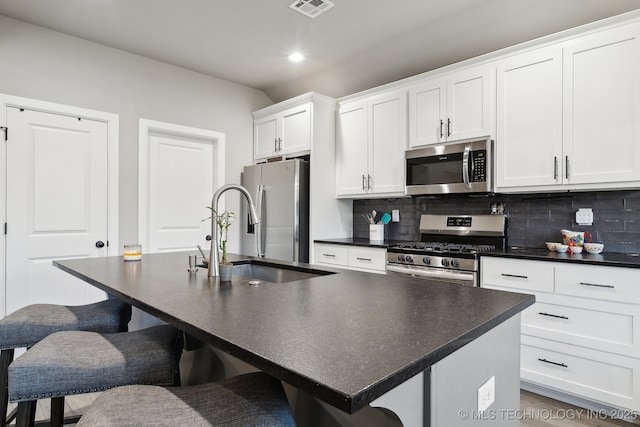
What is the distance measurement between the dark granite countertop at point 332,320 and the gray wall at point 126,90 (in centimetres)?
212

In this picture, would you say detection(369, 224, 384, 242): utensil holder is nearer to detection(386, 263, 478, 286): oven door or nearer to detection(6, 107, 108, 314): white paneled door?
detection(386, 263, 478, 286): oven door

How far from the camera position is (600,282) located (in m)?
2.13

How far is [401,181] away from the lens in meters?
3.37

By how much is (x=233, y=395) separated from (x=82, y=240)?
298cm

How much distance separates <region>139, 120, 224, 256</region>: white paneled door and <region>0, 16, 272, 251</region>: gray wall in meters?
0.09

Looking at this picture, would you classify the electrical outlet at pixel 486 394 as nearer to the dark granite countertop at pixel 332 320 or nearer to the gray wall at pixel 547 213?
the dark granite countertop at pixel 332 320

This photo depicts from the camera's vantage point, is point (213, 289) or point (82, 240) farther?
point (82, 240)

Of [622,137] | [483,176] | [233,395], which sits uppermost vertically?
[622,137]

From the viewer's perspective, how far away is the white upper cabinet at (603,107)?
2232 mm

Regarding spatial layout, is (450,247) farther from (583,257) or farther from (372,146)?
(372,146)

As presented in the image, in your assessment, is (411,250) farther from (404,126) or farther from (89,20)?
(89,20)

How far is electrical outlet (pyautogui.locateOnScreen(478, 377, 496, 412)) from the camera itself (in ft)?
3.37

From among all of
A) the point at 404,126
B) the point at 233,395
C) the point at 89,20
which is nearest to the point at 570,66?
the point at 404,126

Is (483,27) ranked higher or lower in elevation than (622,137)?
higher
